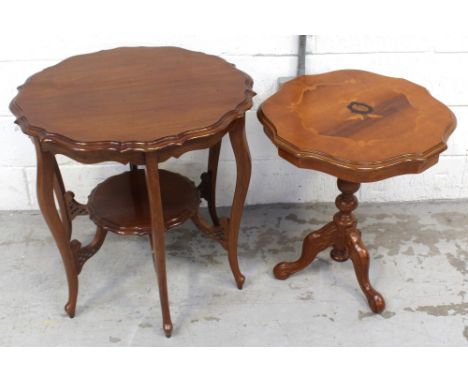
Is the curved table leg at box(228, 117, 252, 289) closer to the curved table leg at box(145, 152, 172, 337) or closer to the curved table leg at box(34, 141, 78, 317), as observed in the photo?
the curved table leg at box(145, 152, 172, 337)

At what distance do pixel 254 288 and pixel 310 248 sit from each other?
282 mm

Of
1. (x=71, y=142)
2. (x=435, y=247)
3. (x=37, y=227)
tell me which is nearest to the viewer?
(x=71, y=142)

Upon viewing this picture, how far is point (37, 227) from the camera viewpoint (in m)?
2.77

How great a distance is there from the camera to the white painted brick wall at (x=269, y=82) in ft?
8.09

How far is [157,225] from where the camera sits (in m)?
1.92

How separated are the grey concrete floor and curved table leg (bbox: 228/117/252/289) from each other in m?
0.14

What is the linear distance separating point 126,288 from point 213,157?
65 cm

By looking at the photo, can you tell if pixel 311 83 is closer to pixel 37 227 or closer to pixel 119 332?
→ pixel 119 332

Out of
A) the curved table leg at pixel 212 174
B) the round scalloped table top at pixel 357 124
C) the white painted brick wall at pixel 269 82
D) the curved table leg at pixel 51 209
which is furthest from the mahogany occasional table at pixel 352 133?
the curved table leg at pixel 51 209

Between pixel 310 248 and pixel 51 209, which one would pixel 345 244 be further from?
pixel 51 209


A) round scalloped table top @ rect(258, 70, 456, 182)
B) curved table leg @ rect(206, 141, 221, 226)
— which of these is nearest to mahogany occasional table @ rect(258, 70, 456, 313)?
round scalloped table top @ rect(258, 70, 456, 182)

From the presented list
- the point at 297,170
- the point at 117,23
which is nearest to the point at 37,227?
the point at 117,23

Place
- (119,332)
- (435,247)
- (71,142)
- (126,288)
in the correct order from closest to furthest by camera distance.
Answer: (71,142)
(119,332)
(126,288)
(435,247)

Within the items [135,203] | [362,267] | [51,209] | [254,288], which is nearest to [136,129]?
[51,209]
